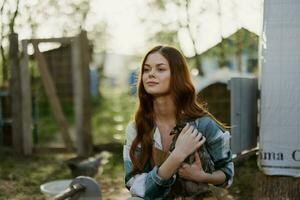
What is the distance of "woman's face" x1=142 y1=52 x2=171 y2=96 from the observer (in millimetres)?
2520

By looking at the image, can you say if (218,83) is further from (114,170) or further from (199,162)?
(199,162)

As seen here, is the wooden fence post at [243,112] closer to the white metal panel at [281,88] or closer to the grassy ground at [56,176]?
the grassy ground at [56,176]

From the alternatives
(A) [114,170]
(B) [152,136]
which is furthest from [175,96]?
(A) [114,170]

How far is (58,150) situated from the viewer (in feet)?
26.0

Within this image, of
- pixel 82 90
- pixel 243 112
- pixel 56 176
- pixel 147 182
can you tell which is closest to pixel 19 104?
pixel 82 90

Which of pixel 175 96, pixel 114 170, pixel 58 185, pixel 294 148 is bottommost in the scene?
pixel 114 170

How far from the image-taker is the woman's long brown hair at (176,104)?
253 cm

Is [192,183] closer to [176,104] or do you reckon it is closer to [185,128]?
[185,128]

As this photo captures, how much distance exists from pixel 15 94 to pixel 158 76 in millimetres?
5986

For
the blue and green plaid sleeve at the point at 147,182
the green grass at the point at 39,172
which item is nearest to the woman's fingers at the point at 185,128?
the blue and green plaid sleeve at the point at 147,182

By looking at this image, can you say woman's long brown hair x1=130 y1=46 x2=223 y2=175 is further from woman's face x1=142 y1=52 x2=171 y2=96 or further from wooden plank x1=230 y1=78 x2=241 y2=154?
wooden plank x1=230 y1=78 x2=241 y2=154

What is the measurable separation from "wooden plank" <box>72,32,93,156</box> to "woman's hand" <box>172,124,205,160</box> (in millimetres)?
5478

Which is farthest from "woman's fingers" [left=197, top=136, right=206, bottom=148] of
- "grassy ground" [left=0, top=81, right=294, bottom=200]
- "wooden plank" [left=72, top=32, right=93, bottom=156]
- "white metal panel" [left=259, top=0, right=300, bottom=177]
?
"wooden plank" [left=72, top=32, right=93, bottom=156]

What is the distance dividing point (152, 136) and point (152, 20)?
8337mm
